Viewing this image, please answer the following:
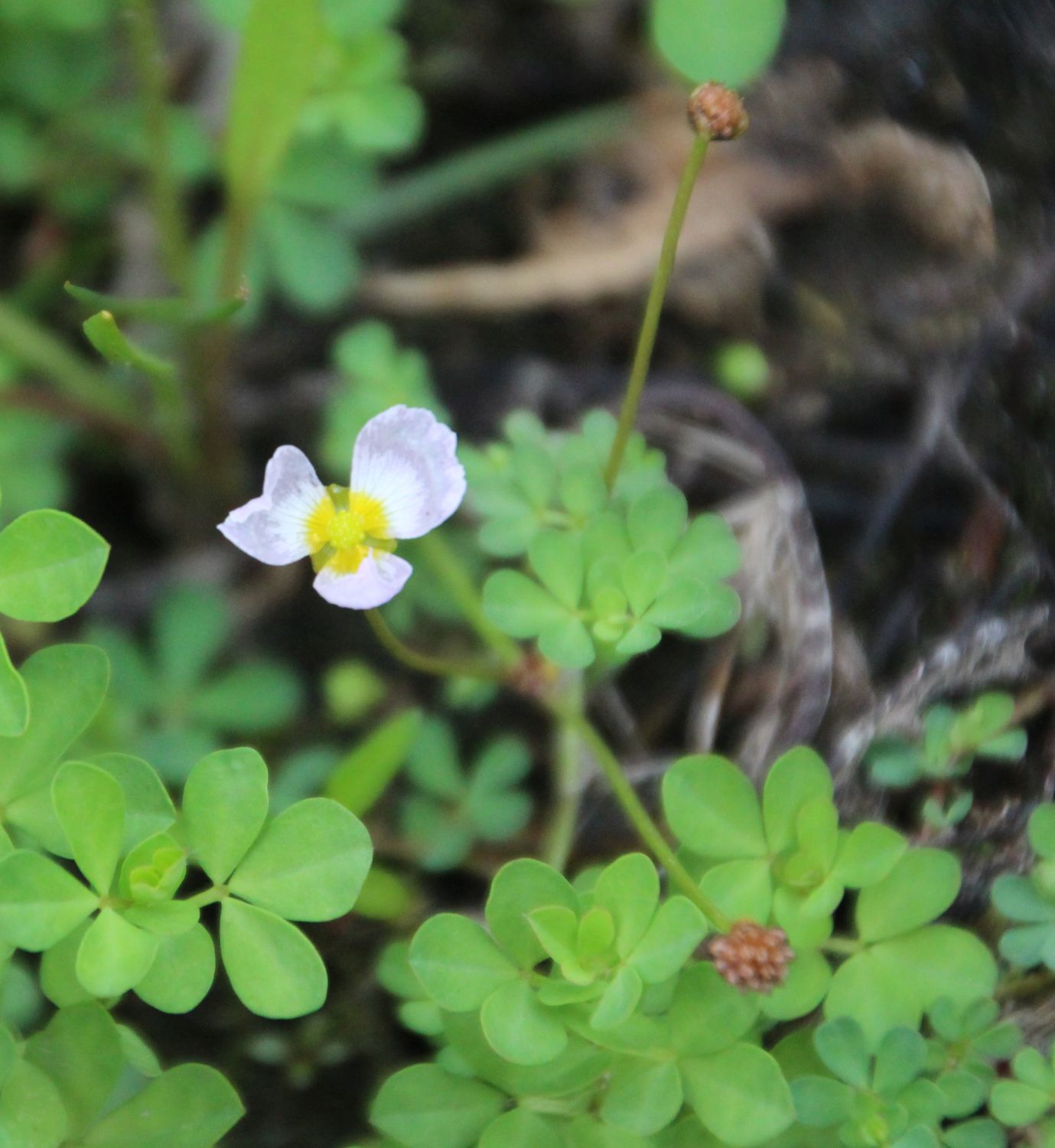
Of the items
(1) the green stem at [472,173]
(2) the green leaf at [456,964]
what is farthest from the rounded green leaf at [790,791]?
(1) the green stem at [472,173]

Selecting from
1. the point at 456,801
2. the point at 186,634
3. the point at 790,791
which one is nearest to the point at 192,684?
the point at 186,634

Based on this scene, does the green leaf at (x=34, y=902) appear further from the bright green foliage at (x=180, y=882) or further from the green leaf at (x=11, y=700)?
the green leaf at (x=11, y=700)

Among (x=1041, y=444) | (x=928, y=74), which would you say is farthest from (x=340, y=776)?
(x=928, y=74)

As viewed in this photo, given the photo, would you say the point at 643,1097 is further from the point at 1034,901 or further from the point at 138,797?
the point at 138,797

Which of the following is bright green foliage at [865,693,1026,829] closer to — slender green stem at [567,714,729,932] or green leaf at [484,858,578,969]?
slender green stem at [567,714,729,932]

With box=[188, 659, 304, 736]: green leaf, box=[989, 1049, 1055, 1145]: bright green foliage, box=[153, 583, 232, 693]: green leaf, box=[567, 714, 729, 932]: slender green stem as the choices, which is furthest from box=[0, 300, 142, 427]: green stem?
box=[989, 1049, 1055, 1145]: bright green foliage
